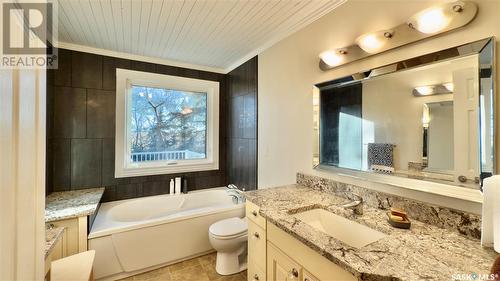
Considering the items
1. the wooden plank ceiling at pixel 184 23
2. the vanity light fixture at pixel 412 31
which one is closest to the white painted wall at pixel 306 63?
the vanity light fixture at pixel 412 31

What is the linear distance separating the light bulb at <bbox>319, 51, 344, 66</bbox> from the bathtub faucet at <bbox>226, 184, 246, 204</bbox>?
6.11 ft

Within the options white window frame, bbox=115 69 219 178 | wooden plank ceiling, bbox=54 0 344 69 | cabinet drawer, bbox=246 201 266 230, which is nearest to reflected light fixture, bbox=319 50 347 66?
wooden plank ceiling, bbox=54 0 344 69

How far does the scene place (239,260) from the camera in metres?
2.25

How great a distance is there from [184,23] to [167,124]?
153 cm

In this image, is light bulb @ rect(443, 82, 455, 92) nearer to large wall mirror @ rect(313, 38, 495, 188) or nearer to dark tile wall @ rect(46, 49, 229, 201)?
large wall mirror @ rect(313, 38, 495, 188)

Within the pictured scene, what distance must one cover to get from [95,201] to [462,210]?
2887 millimetres

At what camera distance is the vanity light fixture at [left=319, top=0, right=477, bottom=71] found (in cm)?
101

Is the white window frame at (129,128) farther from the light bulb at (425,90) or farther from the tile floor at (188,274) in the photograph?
the light bulb at (425,90)

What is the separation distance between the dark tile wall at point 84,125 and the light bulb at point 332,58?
7.77ft

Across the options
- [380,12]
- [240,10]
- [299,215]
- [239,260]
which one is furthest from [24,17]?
[239,260]

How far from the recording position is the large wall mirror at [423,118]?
98 cm

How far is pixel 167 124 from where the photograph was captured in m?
3.10

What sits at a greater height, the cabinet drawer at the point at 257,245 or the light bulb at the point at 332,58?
the light bulb at the point at 332,58

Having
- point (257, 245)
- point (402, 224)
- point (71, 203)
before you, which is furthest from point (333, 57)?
point (71, 203)
